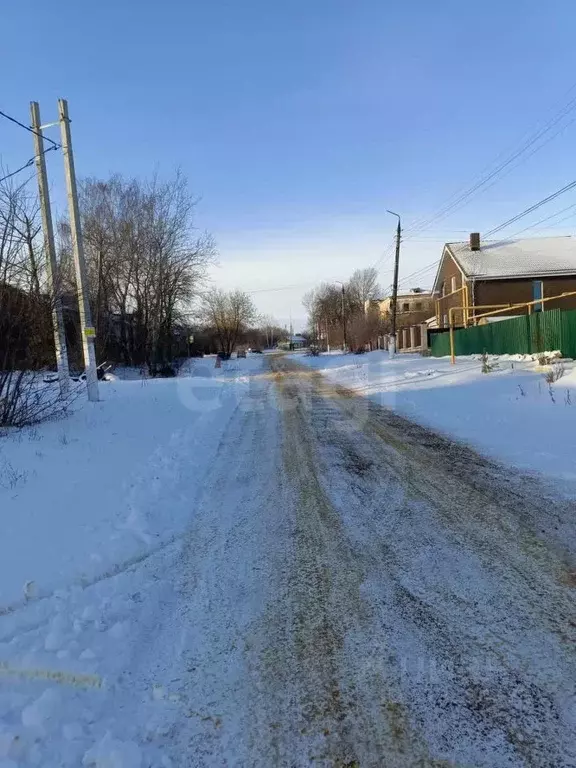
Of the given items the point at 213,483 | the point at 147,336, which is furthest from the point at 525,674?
the point at 147,336

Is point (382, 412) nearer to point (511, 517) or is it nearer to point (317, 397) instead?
point (317, 397)

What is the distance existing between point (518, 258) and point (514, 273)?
2600 mm

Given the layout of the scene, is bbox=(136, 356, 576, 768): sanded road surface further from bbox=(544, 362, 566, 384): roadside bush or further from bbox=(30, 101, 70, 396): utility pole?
bbox=(544, 362, 566, 384): roadside bush

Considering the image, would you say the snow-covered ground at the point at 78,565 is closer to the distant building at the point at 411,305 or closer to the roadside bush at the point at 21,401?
the roadside bush at the point at 21,401

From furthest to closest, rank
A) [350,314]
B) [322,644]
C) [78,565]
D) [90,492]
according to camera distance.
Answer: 1. [350,314]
2. [90,492]
3. [78,565]
4. [322,644]

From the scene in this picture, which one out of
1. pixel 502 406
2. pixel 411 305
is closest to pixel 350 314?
pixel 411 305

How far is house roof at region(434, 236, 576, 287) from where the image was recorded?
34062 millimetres

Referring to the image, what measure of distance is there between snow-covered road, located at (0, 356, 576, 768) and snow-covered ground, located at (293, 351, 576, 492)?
181cm

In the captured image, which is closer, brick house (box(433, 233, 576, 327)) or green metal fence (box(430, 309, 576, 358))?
green metal fence (box(430, 309, 576, 358))

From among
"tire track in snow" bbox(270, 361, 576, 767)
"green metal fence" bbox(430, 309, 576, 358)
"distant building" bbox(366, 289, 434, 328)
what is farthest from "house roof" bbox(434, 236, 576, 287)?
"distant building" bbox(366, 289, 434, 328)

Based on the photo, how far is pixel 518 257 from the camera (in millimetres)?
36031

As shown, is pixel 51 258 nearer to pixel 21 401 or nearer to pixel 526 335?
pixel 21 401

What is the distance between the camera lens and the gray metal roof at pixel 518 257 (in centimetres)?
3409

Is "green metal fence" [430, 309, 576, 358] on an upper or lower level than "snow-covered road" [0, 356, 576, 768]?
upper
